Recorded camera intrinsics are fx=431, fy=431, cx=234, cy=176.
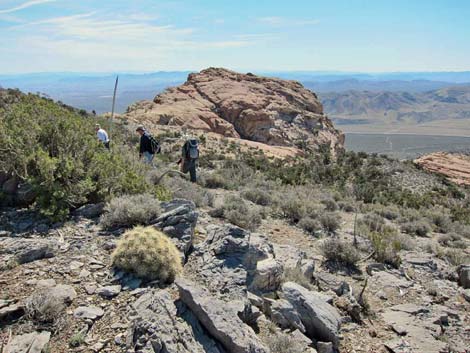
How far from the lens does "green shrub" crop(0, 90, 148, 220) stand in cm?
690

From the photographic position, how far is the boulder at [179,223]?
632 cm

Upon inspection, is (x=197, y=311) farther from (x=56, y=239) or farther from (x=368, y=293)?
(x=368, y=293)

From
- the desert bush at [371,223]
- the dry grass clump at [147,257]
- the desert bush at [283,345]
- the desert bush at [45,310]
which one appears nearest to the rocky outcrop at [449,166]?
the desert bush at [371,223]

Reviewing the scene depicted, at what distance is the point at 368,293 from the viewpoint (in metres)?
7.39

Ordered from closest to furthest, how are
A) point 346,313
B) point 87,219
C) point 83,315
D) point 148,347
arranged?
point 148,347 < point 83,315 < point 346,313 < point 87,219

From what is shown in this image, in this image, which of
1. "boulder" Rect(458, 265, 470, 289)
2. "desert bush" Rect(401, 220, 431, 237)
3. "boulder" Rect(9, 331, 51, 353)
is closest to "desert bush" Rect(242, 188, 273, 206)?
"desert bush" Rect(401, 220, 431, 237)

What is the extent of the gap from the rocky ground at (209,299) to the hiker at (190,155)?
405 centimetres

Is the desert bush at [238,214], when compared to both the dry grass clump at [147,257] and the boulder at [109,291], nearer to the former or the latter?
the dry grass clump at [147,257]

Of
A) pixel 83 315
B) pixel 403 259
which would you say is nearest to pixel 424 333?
pixel 403 259

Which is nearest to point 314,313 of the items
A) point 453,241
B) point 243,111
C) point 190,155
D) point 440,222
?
point 190,155

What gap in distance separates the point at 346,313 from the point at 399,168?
24.8m

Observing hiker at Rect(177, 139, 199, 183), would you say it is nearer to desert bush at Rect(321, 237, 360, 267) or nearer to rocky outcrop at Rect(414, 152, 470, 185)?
desert bush at Rect(321, 237, 360, 267)

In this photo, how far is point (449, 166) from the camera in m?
39.2

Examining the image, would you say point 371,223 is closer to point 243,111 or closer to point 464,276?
point 464,276
